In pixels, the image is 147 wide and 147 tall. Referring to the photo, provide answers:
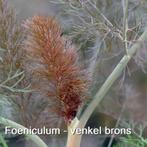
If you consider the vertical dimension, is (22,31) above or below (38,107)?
above

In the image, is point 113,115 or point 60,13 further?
point 113,115

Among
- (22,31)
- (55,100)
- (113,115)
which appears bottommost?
(113,115)

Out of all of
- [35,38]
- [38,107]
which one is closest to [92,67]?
[38,107]

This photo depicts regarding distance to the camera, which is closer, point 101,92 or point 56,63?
point 56,63

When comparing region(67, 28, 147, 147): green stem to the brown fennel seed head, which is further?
region(67, 28, 147, 147): green stem

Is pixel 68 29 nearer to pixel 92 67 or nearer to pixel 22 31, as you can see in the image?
pixel 92 67

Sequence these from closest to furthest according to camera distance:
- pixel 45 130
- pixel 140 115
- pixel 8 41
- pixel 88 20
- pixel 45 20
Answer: pixel 45 20, pixel 8 41, pixel 88 20, pixel 45 130, pixel 140 115

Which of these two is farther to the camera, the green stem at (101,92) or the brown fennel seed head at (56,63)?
the green stem at (101,92)

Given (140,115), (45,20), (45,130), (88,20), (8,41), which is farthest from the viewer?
(140,115)
